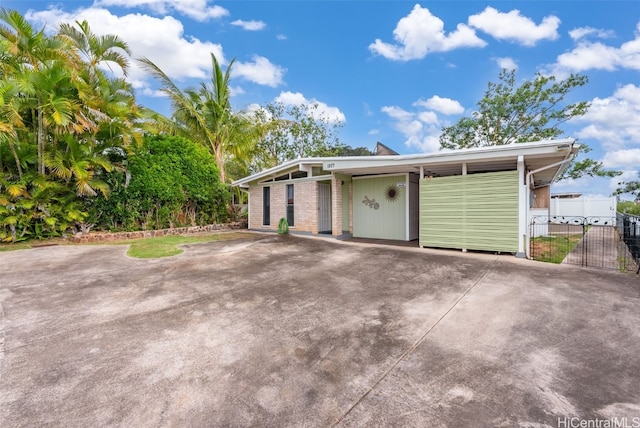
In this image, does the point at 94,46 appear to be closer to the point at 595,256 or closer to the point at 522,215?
the point at 522,215

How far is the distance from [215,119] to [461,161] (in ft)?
40.4

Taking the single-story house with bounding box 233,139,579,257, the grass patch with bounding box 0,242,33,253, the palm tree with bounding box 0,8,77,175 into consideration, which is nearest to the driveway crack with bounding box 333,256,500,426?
the single-story house with bounding box 233,139,579,257

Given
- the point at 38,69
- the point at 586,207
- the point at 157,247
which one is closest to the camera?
the point at 38,69

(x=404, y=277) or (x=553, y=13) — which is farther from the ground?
(x=553, y=13)

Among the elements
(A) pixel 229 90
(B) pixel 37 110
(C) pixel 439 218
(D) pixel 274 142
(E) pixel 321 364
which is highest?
Result: (A) pixel 229 90

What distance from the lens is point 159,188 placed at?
10969mm

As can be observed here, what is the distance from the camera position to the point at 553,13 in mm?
13648

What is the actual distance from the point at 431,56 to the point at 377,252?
49.7ft

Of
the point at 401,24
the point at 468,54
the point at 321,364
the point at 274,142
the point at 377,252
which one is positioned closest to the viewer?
the point at 321,364

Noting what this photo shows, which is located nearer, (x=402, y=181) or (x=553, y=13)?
(x=402, y=181)

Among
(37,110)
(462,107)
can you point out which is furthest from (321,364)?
(462,107)

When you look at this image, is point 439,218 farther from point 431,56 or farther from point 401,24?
point 431,56

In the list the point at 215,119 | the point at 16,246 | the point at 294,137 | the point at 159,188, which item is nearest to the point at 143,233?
the point at 159,188

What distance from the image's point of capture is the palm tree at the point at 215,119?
14.5 meters
